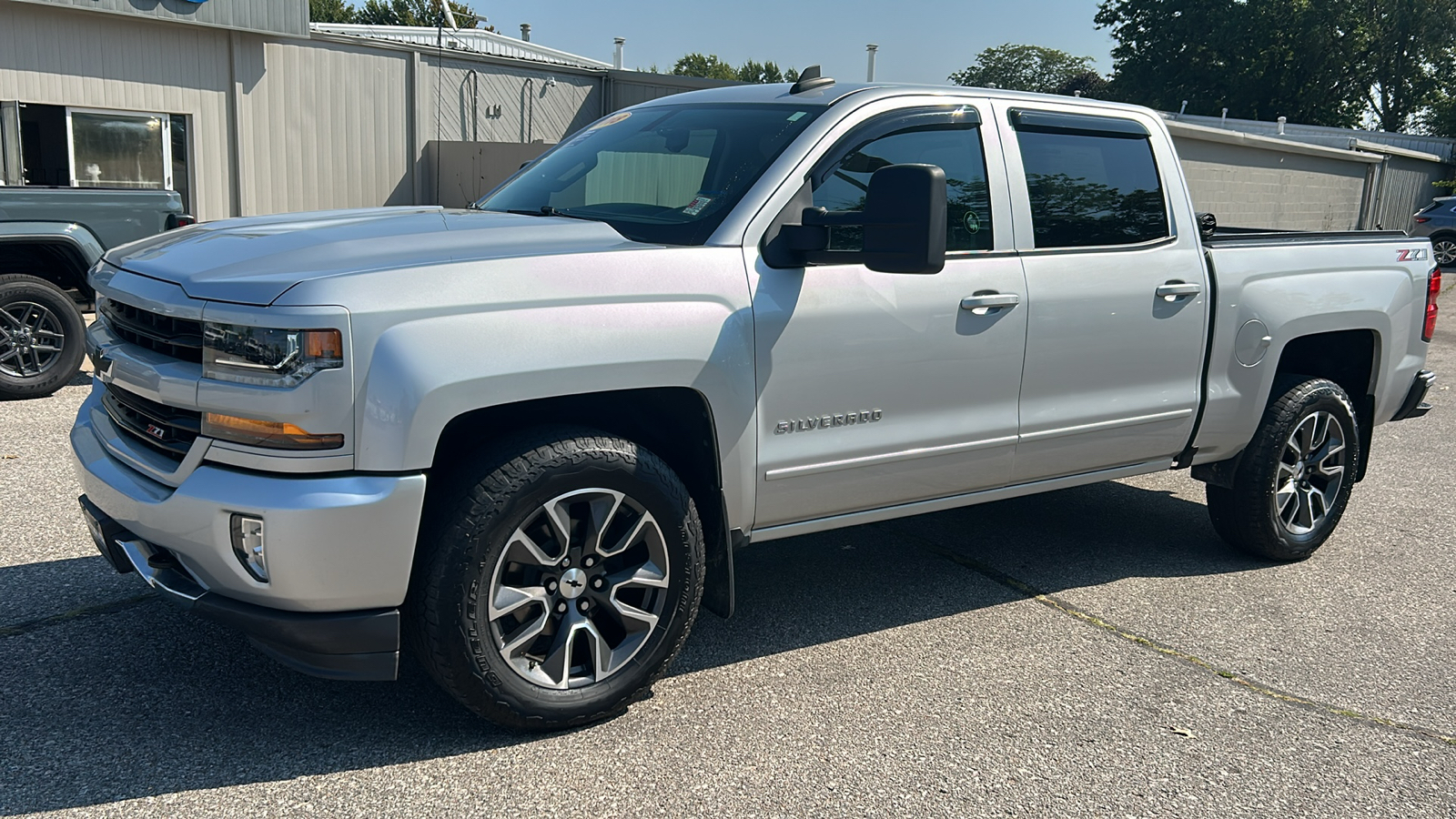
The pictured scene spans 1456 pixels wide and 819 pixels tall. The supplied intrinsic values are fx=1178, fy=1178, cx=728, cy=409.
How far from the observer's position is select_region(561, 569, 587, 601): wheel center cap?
345 cm

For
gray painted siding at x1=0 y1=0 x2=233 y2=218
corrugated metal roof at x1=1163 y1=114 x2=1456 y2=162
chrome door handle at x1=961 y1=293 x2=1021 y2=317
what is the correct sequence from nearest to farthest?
chrome door handle at x1=961 y1=293 x2=1021 y2=317 < gray painted siding at x1=0 y1=0 x2=233 y2=218 < corrugated metal roof at x1=1163 y1=114 x2=1456 y2=162

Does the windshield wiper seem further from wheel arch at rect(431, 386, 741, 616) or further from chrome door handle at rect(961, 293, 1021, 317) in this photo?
chrome door handle at rect(961, 293, 1021, 317)

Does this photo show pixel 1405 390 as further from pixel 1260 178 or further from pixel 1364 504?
pixel 1260 178

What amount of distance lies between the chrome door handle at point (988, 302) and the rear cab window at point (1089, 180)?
1.00 ft

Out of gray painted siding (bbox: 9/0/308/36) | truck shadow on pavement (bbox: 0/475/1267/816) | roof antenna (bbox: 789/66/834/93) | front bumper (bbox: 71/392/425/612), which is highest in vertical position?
gray painted siding (bbox: 9/0/308/36)

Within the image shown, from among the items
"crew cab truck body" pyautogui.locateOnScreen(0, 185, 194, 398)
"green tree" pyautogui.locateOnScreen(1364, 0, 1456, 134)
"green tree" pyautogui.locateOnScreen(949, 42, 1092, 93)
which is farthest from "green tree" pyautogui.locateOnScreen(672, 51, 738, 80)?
"crew cab truck body" pyautogui.locateOnScreen(0, 185, 194, 398)

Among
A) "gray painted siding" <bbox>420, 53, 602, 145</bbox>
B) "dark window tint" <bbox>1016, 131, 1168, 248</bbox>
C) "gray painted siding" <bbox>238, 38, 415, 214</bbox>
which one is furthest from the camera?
"gray painted siding" <bbox>420, 53, 602, 145</bbox>

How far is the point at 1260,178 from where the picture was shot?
78.8ft

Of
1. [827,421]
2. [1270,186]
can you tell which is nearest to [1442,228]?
[1270,186]

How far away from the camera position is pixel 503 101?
22.8m

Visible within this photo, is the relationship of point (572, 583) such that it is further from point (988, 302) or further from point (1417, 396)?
point (1417, 396)

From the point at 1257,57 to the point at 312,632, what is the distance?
66155 millimetres

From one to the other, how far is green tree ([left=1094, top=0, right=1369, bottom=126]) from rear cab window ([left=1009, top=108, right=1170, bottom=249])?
6211 cm

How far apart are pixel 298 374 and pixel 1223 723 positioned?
3.02 m
